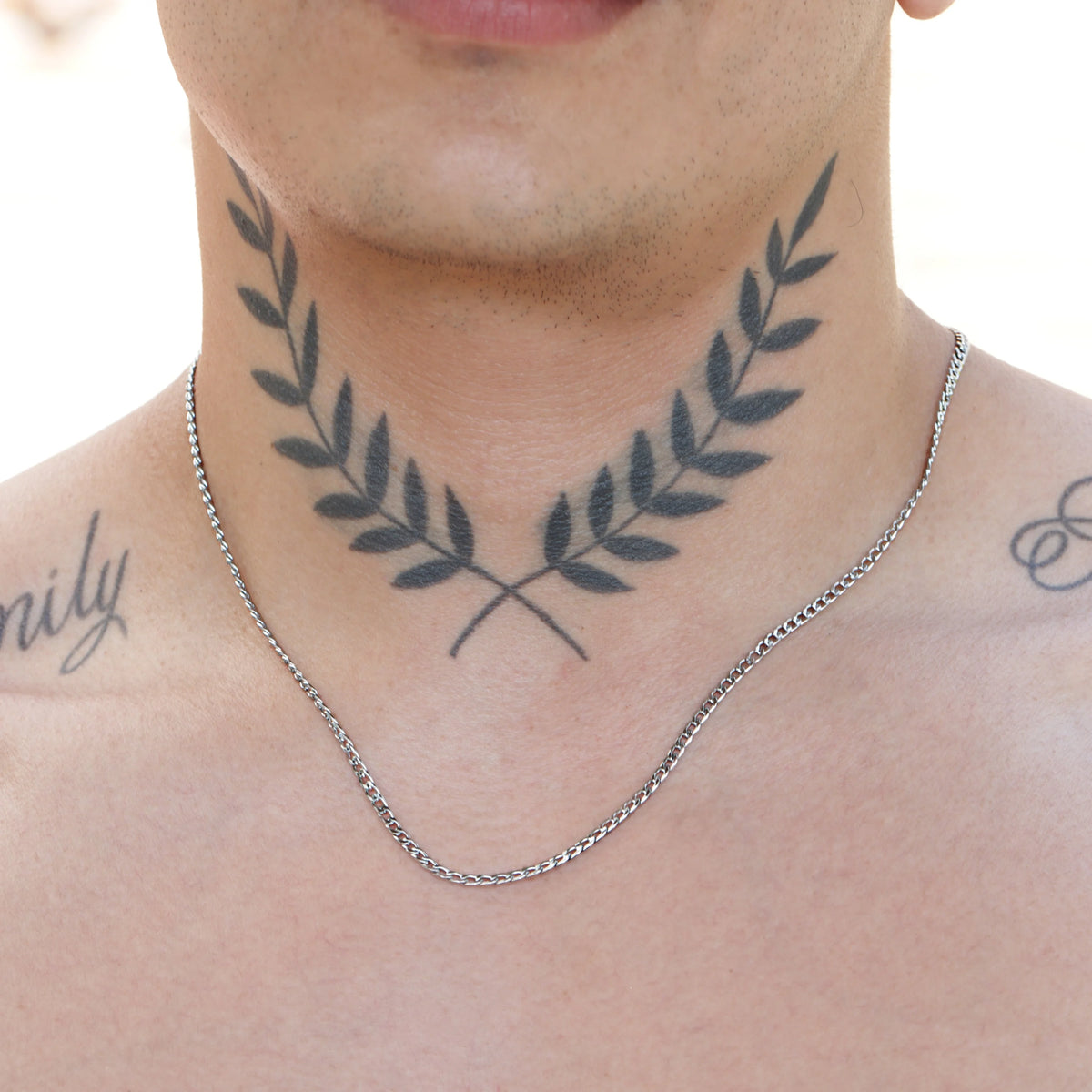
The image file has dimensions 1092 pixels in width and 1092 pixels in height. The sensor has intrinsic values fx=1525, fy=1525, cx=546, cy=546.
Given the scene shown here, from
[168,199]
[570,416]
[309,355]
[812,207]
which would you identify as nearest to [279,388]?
[309,355]

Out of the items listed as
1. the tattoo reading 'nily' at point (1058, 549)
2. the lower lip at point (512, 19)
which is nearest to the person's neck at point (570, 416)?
the tattoo reading 'nily' at point (1058, 549)

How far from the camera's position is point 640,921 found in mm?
1944

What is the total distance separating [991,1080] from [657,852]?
487 millimetres

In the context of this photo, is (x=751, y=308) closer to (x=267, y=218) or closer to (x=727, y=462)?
(x=727, y=462)

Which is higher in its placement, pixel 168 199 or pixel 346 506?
pixel 168 199

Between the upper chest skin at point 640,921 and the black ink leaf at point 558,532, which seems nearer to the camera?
the upper chest skin at point 640,921

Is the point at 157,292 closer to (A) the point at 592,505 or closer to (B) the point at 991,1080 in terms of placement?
(A) the point at 592,505

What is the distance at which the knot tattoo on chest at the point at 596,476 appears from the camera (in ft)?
6.61

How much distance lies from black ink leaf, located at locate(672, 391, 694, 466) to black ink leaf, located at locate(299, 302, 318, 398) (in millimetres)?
494

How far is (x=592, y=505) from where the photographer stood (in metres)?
2.04

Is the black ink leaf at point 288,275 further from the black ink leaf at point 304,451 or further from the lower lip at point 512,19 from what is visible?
the lower lip at point 512,19

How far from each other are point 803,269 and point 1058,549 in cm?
55

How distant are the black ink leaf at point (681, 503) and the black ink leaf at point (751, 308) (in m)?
0.22

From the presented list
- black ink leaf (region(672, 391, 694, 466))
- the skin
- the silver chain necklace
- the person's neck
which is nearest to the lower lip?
the skin
